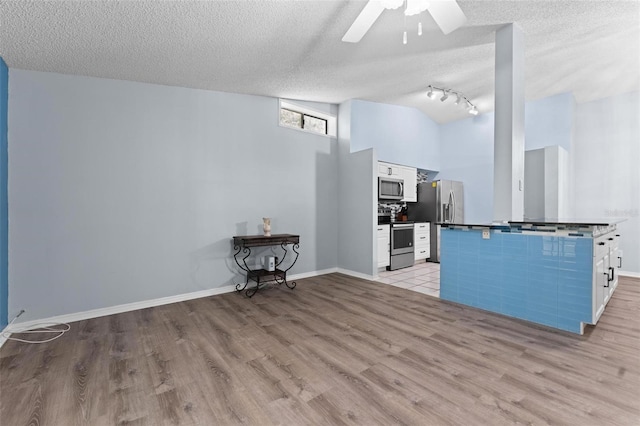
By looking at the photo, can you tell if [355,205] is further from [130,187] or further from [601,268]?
[130,187]

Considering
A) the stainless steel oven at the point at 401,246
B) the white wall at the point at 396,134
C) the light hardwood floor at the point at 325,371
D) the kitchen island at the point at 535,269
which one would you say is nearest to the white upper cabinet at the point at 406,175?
the white wall at the point at 396,134

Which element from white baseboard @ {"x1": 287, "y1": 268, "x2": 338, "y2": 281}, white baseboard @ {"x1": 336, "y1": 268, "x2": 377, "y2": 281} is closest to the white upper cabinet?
white baseboard @ {"x1": 336, "y1": 268, "x2": 377, "y2": 281}

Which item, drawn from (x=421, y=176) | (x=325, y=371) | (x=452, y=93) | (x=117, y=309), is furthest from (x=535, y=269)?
(x=117, y=309)

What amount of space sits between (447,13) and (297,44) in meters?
1.40

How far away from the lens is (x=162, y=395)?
5.53 ft

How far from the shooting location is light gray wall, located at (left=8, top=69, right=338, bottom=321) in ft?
9.00

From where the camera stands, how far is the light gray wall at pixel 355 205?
4.47m

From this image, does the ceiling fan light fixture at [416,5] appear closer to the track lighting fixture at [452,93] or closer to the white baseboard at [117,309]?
the track lighting fixture at [452,93]

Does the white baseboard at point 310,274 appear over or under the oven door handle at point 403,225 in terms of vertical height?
under

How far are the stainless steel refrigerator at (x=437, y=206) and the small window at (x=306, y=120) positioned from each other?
2402mm

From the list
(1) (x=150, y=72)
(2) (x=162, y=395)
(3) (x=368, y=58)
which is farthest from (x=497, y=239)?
(1) (x=150, y=72)

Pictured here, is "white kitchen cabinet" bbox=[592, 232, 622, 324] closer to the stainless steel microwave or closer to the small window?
the stainless steel microwave

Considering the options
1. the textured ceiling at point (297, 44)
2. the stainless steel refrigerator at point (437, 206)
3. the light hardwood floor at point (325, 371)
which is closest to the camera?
the light hardwood floor at point (325, 371)

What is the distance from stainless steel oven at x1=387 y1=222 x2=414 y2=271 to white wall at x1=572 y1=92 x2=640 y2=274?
3.05 metres
